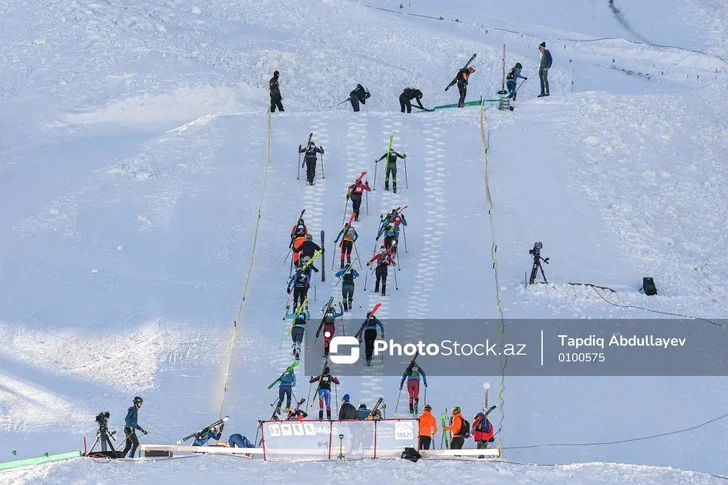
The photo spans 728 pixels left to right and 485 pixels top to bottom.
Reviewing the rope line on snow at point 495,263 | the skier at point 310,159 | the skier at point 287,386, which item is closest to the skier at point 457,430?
the rope line on snow at point 495,263

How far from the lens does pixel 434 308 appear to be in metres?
33.1

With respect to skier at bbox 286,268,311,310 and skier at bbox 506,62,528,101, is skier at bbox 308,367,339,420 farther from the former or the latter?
skier at bbox 506,62,528,101

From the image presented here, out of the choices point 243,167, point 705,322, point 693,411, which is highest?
point 243,167

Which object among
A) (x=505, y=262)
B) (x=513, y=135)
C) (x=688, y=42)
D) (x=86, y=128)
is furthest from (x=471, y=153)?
(x=688, y=42)

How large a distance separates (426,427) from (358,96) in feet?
56.7

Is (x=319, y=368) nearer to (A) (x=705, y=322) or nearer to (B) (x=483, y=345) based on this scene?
(B) (x=483, y=345)

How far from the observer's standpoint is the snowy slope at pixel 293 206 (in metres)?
29.9

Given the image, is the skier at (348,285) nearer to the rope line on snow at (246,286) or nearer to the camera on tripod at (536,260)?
the rope line on snow at (246,286)

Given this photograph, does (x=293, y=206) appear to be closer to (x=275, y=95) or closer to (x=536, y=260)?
(x=275, y=95)

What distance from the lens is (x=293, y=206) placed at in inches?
1467

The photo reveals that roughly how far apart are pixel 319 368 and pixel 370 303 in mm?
2896

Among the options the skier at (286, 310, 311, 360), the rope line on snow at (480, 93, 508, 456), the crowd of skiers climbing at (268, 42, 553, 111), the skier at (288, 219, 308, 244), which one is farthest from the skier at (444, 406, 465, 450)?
the crowd of skiers climbing at (268, 42, 553, 111)

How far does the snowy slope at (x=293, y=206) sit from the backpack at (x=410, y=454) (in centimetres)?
30
